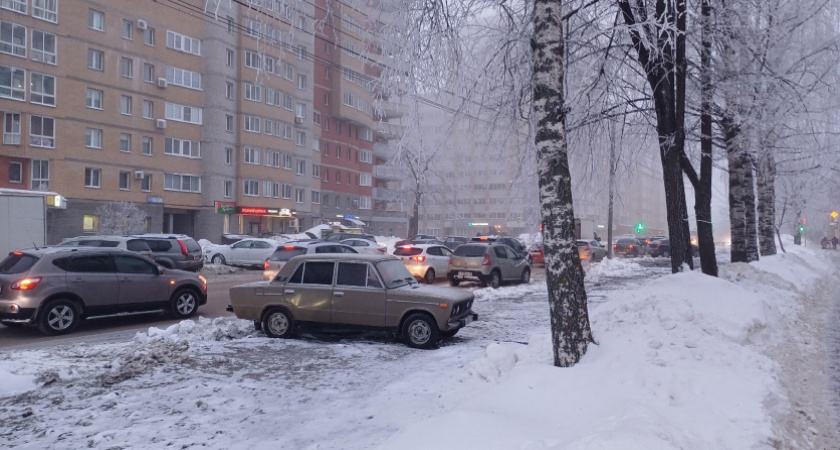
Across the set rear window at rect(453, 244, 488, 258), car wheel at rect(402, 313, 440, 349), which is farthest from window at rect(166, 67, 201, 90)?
car wheel at rect(402, 313, 440, 349)

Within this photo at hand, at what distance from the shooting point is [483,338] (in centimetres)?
1159

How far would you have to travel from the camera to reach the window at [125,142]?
44.4m

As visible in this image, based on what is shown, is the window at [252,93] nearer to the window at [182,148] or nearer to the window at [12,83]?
the window at [182,148]

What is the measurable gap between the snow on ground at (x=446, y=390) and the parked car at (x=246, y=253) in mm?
20250

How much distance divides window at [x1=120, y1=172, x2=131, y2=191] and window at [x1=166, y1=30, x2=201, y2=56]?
10.1 m

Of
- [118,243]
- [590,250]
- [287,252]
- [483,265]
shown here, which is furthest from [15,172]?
[590,250]

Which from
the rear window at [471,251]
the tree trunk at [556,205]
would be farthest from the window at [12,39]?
the tree trunk at [556,205]

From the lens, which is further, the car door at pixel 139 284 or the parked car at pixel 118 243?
the parked car at pixel 118 243

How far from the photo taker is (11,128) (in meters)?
39.0

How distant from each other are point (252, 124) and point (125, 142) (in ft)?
35.7

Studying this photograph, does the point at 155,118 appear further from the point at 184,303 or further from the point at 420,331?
the point at 420,331

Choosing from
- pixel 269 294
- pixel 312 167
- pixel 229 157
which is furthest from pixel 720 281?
pixel 312 167

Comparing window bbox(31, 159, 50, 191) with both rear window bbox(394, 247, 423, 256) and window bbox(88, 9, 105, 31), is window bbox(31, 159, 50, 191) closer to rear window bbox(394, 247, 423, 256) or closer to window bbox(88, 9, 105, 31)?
window bbox(88, 9, 105, 31)

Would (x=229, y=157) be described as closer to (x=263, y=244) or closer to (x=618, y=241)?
(x=263, y=244)
